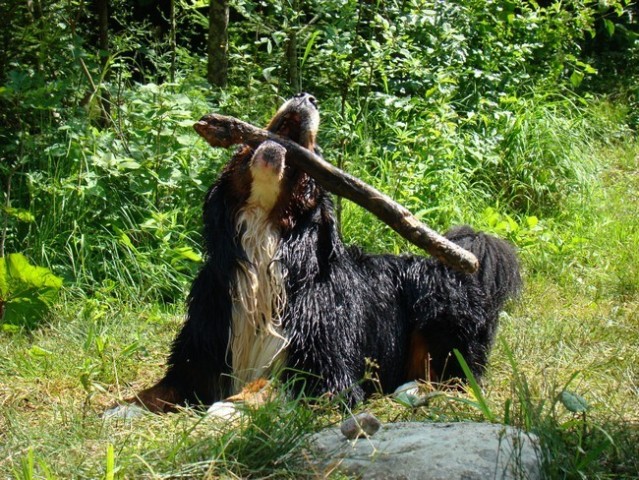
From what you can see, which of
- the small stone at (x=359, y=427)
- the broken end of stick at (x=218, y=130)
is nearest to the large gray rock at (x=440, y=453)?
the small stone at (x=359, y=427)

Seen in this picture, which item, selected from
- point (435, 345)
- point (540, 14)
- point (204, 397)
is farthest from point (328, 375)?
point (540, 14)

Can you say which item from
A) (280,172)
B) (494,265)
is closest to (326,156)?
(494,265)

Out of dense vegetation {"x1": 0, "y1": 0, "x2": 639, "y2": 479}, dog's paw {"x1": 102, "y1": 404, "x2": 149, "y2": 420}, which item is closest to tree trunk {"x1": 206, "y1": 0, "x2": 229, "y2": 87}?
dense vegetation {"x1": 0, "y1": 0, "x2": 639, "y2": 479}

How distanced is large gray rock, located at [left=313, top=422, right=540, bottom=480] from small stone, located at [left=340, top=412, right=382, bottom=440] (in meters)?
0.02

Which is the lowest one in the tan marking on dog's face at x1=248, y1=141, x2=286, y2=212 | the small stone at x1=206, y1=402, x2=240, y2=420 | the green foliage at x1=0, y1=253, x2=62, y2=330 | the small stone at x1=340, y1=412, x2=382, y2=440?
the green foliage at x1=0, y1=253, x2=62, y2=330

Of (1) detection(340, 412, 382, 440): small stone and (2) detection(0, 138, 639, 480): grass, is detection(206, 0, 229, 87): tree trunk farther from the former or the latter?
(1) detection(340, 412, 382, 440): small stone

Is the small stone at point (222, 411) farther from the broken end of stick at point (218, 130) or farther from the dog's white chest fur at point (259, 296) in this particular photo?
the broken end of stick at point (218, 130)

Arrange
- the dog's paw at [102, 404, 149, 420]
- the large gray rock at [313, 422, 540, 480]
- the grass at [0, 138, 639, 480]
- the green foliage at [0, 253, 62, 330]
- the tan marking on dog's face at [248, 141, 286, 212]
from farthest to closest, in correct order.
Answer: the green foliage at [0, 253, 62, 330] → the tan marking on dog's face at [248, 141, 286, 212] → the dog's paw at [102, 404, 149, 420] → the grass at [0, 138, 639, 480] → the large gray rock at [313, 422, 540, 480]

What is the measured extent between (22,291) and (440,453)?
119 inches

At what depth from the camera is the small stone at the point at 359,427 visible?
2.91m

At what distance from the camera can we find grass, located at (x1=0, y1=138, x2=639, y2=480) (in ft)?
9.43

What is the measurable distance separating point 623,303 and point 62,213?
3.27 m

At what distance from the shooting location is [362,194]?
3996 millimetres

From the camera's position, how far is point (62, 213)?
5.50 meters
